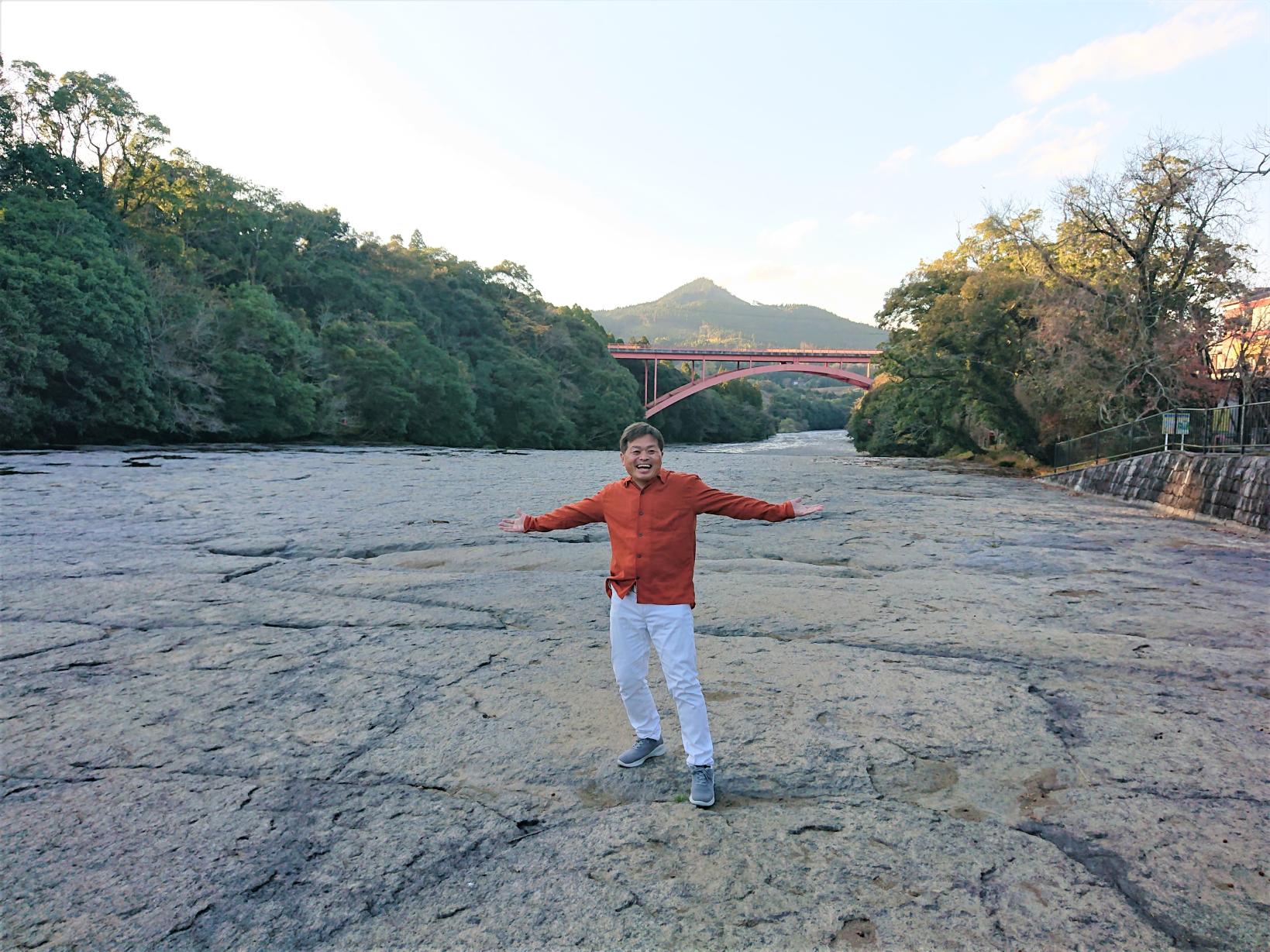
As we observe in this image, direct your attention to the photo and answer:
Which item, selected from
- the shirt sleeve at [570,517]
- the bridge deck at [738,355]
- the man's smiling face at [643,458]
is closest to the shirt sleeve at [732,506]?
the man's smiling face at [643,458]

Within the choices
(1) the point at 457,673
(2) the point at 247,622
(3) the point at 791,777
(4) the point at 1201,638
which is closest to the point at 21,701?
(2) the point at 247,622

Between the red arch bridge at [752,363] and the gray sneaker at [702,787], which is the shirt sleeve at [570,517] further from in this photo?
the red arch bridge at [752,363]

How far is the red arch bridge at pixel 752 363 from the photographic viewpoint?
5266 centimetres

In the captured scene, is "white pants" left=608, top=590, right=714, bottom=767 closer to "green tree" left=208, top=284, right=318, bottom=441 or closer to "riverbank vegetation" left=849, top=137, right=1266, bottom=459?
"riverbank vegetation" left=849, top=137, right=1266, bottom=459

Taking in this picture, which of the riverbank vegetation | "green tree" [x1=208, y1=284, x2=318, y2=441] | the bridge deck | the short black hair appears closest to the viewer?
the short black hair

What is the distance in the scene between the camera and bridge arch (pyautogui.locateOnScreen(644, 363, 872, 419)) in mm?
52250

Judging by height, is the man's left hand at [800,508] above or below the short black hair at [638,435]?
below

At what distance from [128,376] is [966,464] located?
2569 centimetres

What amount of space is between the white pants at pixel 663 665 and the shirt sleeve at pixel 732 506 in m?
0.42


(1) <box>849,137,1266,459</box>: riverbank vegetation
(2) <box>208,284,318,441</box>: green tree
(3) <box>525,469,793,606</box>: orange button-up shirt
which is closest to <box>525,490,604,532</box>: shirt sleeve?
(3) <box>525,469,793,606</box>: orange button-up shirt

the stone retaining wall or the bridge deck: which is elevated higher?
the bridge deck

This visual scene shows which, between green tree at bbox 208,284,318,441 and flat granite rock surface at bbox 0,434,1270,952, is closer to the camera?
flat granite rock surface at bbox 0,434,1270,952

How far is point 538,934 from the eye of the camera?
2146 mm

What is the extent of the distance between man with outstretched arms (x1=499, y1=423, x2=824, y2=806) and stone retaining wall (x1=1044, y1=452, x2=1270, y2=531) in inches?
410
